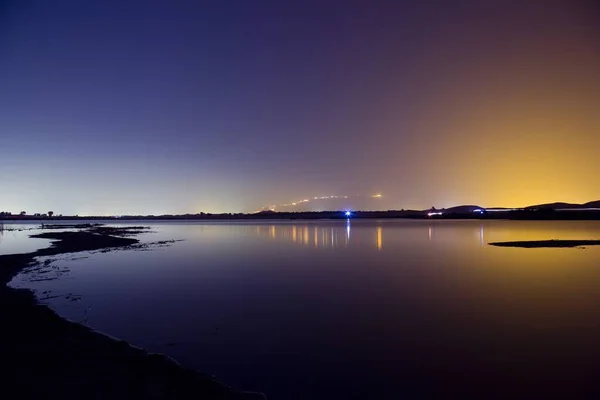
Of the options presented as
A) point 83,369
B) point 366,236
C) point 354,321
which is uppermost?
point 366,236

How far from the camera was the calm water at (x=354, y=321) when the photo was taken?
849 cm

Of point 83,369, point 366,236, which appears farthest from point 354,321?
point 366,236

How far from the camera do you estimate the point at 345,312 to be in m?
13.9

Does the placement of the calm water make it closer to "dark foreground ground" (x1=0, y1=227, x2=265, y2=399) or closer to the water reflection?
"dark foreground ground" (x1=0, y1=227, x2=265, y2=399)

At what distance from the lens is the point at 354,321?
502 inches

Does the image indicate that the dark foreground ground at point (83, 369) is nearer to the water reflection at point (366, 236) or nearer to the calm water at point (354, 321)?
the calm water at point (354, 321)

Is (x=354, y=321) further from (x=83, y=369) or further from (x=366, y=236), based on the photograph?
(x=366, y=236)

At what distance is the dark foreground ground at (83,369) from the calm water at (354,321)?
0.86 meters

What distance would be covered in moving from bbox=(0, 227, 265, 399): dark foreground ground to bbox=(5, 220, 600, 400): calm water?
33.9 inches

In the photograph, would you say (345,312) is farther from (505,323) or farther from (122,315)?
(122,315)

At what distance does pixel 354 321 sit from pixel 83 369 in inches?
308

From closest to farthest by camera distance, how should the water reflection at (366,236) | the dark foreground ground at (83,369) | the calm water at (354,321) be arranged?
the dark foreground ground at (83,369), the calm water at (354,321), the water reflection at (366,236)

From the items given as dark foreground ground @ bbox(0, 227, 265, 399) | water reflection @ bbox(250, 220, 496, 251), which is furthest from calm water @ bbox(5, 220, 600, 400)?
water reflection @ bbox(250, 220, 496, 251)

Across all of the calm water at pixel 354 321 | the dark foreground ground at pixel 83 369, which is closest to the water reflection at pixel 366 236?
the calm water at pixel 354 321
